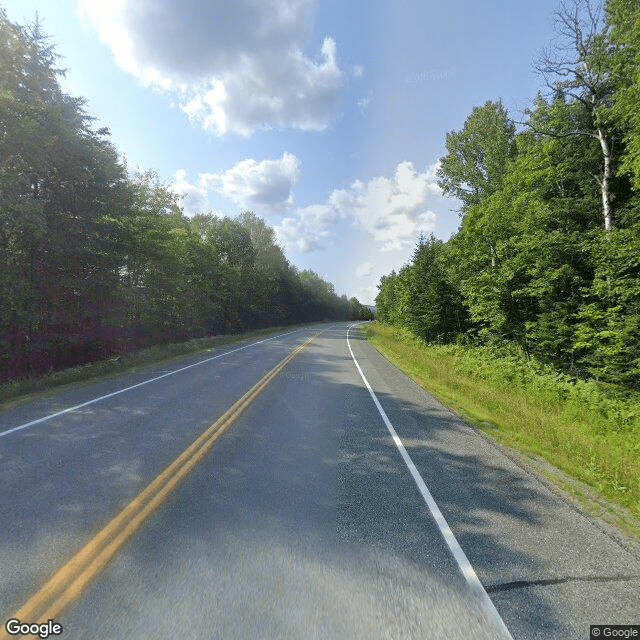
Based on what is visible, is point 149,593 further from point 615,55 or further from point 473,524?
point 615,55

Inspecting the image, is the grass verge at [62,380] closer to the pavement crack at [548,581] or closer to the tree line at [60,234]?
the tree line at [60,234]

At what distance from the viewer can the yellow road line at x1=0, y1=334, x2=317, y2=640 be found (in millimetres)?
2717

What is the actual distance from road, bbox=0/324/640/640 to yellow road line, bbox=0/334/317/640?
68 mm

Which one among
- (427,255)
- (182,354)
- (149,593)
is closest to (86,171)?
(182,354)

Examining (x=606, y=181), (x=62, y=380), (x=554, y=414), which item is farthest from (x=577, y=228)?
(x=62, y=380)

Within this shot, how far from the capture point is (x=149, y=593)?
2.89m

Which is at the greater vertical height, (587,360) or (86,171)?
(86,171)

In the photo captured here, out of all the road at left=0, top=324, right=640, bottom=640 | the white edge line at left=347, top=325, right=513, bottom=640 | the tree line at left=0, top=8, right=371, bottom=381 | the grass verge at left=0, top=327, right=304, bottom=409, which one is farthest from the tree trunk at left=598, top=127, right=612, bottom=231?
the tree line at left=0, top=8, right=371, bottom=381

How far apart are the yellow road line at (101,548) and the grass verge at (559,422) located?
532 centimetres

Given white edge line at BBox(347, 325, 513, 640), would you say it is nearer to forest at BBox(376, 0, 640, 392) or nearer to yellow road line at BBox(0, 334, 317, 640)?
yellow road line at BBox(0, 334, 317, 640)

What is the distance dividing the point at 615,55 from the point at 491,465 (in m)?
12.7

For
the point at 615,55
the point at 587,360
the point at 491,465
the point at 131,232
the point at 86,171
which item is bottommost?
the point at 491,465

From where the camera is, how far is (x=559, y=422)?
857 cm

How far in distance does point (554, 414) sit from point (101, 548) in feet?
33.5
